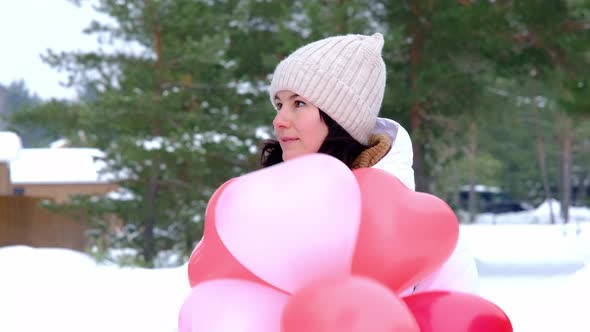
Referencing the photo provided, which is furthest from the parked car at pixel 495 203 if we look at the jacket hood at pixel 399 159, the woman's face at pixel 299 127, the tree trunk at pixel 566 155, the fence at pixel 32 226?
the woman's face at pixel 299 127

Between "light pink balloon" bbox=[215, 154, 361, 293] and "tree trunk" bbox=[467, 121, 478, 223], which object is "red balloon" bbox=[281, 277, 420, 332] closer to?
"light pink balloon" bbox=[215, 154, 361, 293]

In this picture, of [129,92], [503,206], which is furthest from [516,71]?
[503,206]

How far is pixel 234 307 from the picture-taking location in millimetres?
1650

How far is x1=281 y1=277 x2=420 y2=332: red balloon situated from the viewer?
1.55 metres

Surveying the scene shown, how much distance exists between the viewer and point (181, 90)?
497 inches

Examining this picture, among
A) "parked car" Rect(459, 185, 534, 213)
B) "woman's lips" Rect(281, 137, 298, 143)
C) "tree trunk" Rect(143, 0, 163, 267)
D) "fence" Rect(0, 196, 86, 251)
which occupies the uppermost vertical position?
"woman's lips" Rect(281, 137, 298, 143)

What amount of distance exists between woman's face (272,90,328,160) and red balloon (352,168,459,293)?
26 cm

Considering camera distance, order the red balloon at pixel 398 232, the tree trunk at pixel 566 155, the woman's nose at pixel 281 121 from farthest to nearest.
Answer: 1. the tree trunk at pixel 566 155
2. the woman's nose at pixel 281 121
3. the red balloon at pixel 398 232

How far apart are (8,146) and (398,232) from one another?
1210 centimetres

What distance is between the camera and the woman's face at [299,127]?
198cm

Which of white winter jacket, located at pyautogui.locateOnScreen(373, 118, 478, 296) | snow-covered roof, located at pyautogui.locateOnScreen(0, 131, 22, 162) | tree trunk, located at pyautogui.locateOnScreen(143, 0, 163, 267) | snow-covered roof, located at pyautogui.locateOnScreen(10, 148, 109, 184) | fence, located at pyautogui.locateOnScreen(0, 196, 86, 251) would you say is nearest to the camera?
white winter jacket, located at pyautogui.locateOnScreen(373, 118, 478, 296)

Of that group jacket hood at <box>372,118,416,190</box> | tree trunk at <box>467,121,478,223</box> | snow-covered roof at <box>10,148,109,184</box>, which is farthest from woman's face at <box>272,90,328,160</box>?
tree trunk at <box>467,121,478,223</box>

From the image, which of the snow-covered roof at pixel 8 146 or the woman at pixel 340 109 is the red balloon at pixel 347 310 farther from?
the snow-covered roof at pixel 8 146

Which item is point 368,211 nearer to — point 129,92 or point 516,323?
point 516,323
